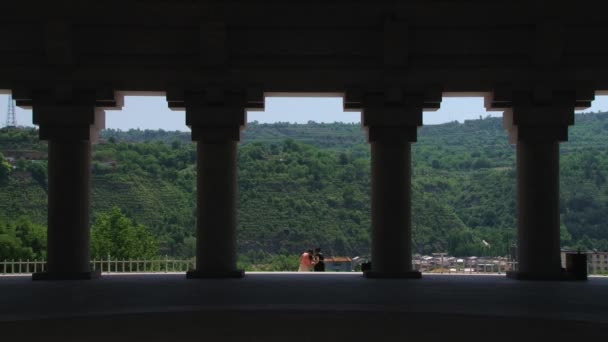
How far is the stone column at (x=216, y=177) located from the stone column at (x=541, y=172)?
31.4 feet

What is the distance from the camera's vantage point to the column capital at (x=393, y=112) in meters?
27.9

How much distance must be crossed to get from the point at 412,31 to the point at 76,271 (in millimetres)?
14031

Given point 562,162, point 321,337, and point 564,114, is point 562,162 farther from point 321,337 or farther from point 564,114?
point 321,337

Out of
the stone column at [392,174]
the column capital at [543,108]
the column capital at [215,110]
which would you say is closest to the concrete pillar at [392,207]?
the stone column at [392,174]

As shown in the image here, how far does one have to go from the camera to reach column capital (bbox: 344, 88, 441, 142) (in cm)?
2786

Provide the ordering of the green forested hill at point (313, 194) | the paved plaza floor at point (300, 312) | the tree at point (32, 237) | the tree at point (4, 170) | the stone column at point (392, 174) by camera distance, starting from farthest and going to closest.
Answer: the tree at point (4, 170), the green forested hill at point (313, 194), the tree at point (32, 237), the stone column at point (392, 174), the paved plaza floor at point (300, 312)

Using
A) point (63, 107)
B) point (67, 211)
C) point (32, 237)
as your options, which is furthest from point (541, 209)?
point (32, 237)

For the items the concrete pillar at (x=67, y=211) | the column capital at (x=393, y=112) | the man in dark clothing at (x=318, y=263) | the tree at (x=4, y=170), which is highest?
the tree at (x=4, y=170)

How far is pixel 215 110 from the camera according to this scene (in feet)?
91.1

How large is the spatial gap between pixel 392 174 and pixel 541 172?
200 inches

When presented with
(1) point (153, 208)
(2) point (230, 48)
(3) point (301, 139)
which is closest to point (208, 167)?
(2) point (230, 48)

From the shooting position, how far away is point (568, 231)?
117 meters

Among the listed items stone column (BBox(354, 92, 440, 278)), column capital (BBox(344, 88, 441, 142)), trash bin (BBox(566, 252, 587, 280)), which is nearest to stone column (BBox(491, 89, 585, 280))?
trash bin (BBox(566, 252, 587, 280))

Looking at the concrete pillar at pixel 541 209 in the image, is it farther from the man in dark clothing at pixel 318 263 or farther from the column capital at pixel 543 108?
the man in dark clothing at pixel 318 263
